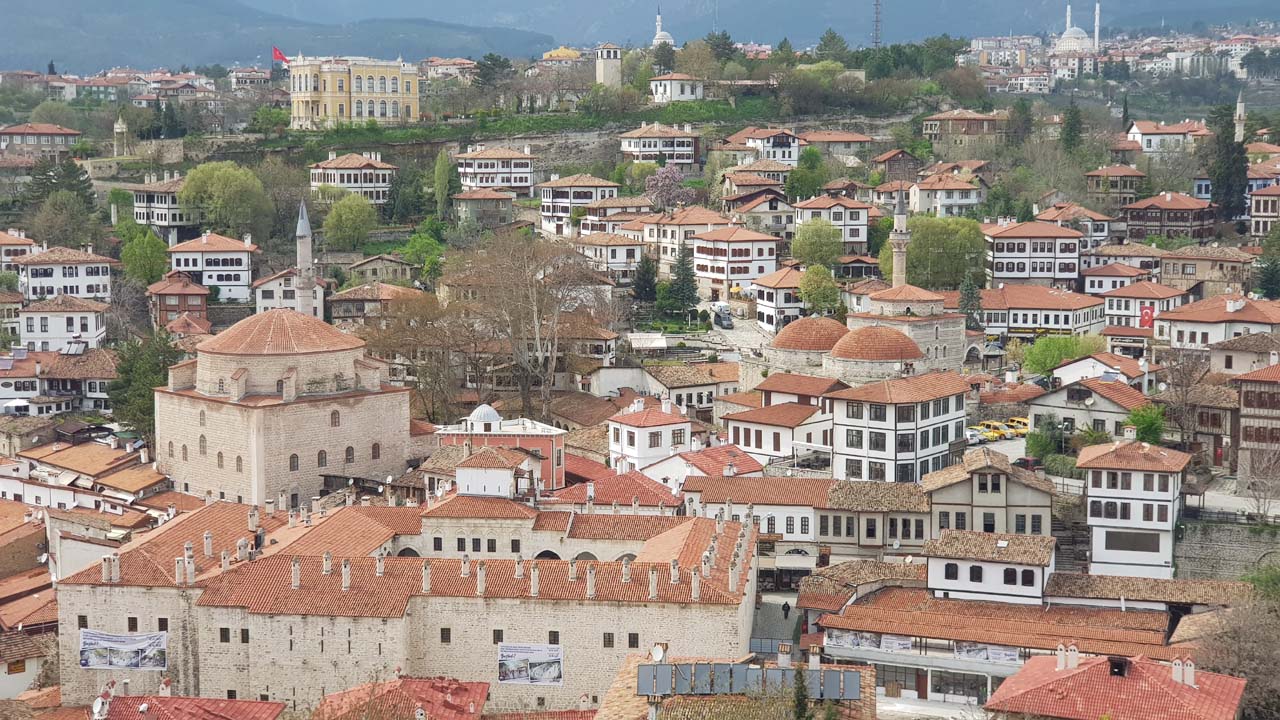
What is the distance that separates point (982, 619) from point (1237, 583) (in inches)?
214

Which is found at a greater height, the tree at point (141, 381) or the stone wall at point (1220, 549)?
the tree at point (141, 381)

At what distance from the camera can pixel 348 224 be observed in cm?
7000

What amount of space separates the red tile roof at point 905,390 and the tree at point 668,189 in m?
31.1

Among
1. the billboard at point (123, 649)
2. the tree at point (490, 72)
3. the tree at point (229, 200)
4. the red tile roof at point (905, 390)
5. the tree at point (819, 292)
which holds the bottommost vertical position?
the billboard at point (123, 649)

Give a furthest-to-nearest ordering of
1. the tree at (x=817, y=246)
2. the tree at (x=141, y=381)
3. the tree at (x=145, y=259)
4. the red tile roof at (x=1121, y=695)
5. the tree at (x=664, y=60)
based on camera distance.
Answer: the tree at (x=664, y=60) < the tree at (x=145, y=259) < the tree at (x=817, y=246) < the tree at (x=141, y=381) < the red tile roof at (x=1121, y=695)

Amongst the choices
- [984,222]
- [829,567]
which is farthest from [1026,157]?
[829,567]

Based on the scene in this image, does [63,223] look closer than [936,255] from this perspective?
No

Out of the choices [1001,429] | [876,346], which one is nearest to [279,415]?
[876,346]

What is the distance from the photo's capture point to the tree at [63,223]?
70.2 metres

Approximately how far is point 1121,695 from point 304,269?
3452cm

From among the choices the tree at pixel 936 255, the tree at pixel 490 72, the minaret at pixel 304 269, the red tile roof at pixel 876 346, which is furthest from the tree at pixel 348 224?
the red tile roof at pixel 876 346

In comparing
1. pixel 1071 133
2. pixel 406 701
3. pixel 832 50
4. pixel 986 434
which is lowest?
pixel 406 701

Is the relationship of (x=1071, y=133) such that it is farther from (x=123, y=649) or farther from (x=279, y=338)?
(x=123, y=649)

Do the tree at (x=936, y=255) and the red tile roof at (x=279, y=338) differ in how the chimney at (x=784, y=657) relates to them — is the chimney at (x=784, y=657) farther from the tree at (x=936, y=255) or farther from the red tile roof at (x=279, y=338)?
the tree at (x=936, y=255)
